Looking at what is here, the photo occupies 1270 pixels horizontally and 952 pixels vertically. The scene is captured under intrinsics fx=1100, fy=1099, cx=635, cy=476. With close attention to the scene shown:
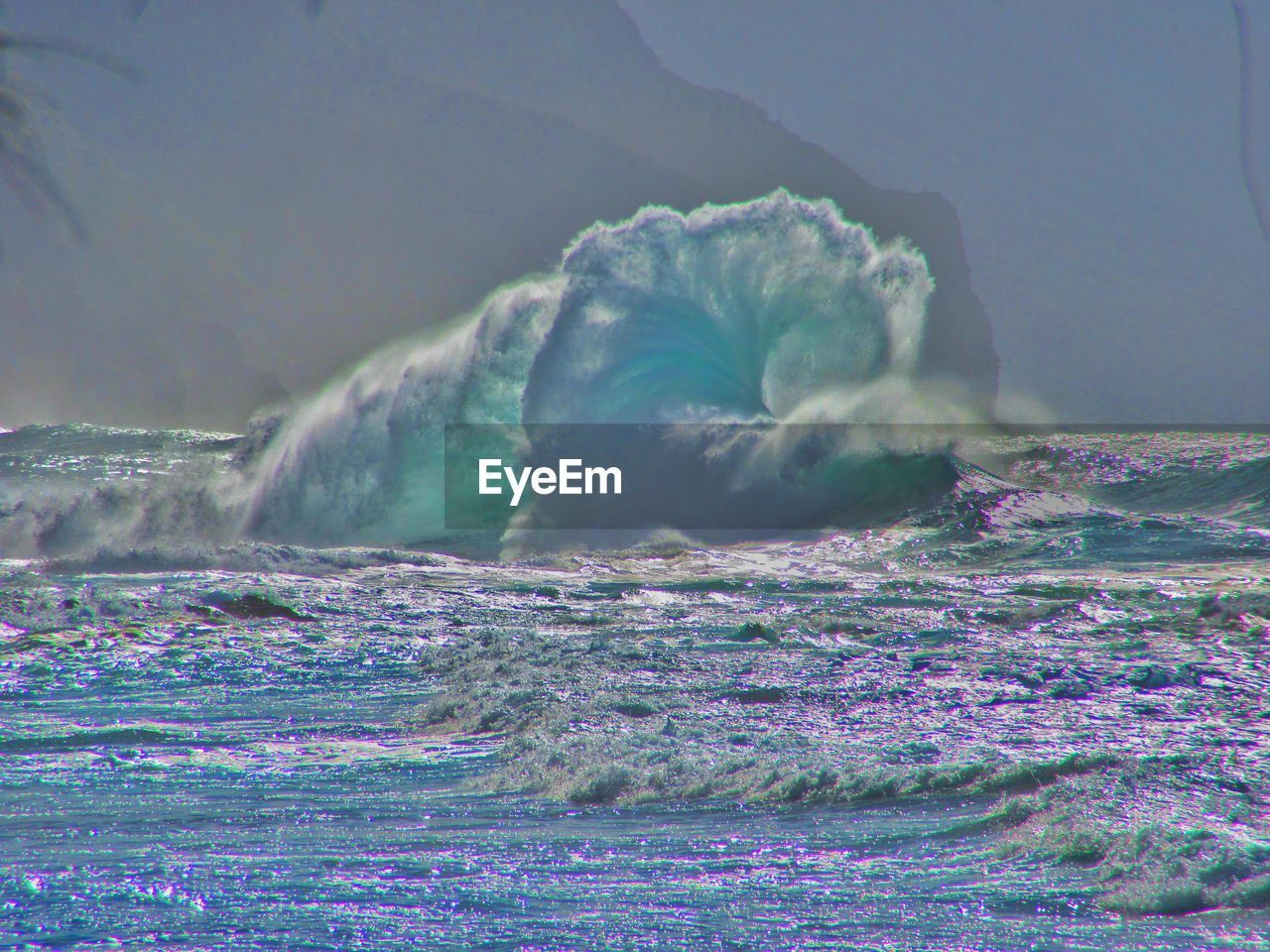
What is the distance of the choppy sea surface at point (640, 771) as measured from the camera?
2.84 m

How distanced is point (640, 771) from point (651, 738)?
23.2 inches

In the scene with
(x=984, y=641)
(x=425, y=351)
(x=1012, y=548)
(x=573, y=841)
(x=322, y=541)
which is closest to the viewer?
(x=573, y=841)

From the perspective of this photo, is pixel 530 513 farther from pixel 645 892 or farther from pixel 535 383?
pixel 645 892

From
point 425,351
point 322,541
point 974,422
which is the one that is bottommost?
point 322,541

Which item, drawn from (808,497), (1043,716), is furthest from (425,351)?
(1043,716)

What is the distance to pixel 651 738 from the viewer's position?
4914mm

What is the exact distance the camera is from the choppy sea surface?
2842 mm

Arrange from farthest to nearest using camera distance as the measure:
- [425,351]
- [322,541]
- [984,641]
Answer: [425,351] → [322,541] → [984,641]

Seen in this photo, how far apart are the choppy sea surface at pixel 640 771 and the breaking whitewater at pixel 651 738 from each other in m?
0.02

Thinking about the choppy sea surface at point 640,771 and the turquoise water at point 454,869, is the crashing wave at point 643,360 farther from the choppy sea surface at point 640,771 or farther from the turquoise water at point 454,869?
the turquoise water at point 454,869

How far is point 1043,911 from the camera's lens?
9.23 feet

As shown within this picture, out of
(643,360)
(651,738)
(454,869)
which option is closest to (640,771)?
(651,738)

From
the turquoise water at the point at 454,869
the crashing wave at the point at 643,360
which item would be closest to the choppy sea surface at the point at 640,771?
the turquoise water at the point at 454,869

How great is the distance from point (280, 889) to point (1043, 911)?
204cm
